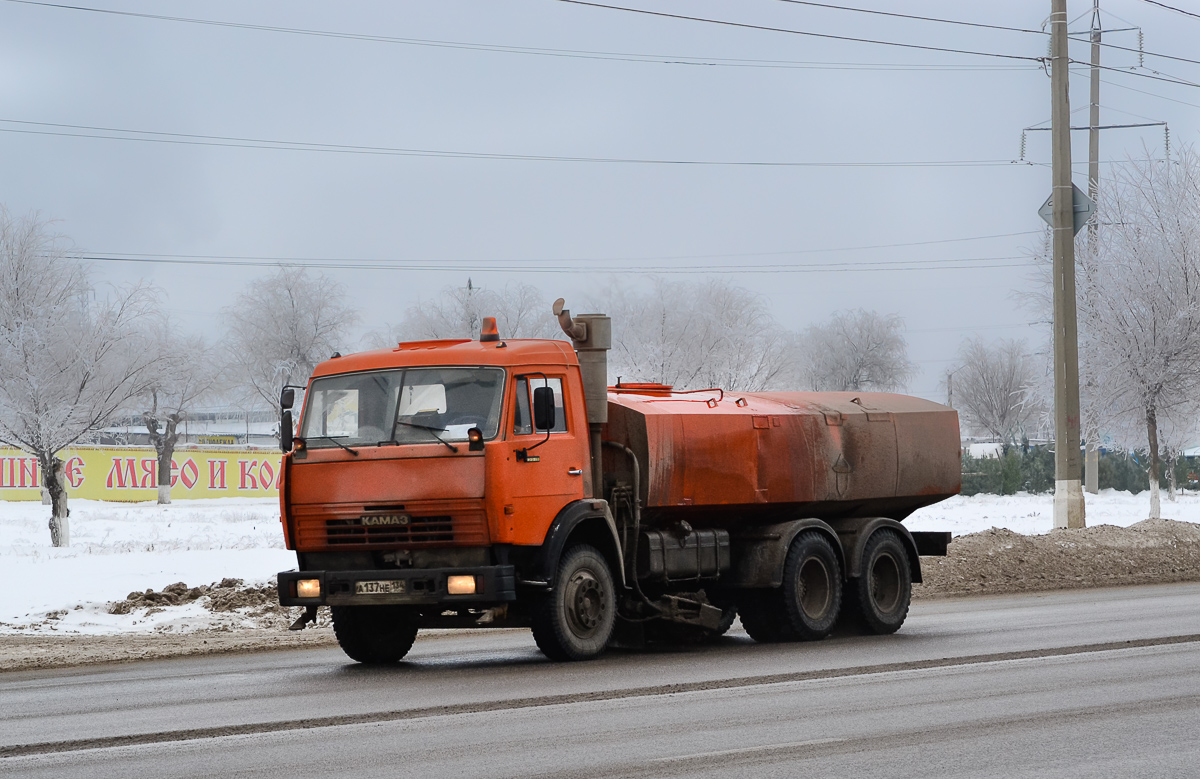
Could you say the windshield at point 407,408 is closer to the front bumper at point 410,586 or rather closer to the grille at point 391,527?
the grille at point 391,527

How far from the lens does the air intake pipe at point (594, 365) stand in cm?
1348

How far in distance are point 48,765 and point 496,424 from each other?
203 inches

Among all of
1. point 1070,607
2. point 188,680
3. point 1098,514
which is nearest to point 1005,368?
point 1098,514

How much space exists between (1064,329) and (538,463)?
54.2 feet

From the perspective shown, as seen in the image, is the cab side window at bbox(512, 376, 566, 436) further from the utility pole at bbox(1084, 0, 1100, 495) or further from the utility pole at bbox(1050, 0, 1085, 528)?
the utility pole at bbox(1084, 0, 1100, 495)

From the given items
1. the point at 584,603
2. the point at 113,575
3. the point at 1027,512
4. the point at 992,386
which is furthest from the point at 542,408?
the point at 992,386

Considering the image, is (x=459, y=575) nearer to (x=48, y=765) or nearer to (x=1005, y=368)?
(x=48, y=765)

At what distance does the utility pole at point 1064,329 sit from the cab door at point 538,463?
1541cm

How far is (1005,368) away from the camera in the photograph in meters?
124

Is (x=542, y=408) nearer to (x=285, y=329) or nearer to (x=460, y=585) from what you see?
(x=460, y=585)

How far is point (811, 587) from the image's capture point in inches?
609

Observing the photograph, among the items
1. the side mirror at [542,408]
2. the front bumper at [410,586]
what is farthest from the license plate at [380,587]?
the side mirror at [542,408]

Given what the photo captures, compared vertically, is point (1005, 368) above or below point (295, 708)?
above

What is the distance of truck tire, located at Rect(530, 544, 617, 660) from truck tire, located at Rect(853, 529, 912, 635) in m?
3.59
